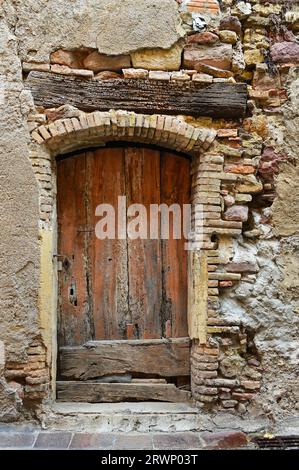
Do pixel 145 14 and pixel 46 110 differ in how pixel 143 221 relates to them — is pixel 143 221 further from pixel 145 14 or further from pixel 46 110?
pixel 145 14

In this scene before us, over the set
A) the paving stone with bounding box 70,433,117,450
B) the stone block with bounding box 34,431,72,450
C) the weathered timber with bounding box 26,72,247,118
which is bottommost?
the paving stone with bounding box 70,433,117,450

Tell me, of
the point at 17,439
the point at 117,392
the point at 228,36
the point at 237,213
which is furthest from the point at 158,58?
the point at 17,439

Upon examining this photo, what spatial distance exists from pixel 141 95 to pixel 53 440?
8.26ft

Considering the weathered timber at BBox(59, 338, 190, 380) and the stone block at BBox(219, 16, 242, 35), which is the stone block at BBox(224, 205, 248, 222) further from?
the stone block at BBox(219, 16, 242, 35)

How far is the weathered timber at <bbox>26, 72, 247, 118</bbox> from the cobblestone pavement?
2.32m

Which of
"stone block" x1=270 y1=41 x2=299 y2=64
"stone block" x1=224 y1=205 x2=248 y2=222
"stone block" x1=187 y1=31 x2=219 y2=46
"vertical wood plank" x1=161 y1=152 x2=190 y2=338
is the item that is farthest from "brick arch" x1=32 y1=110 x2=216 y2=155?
"stone block" x1=270 y1=41 x2=299 y2=64

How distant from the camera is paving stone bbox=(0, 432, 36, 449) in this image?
301 centimetres

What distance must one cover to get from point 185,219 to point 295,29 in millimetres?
1717

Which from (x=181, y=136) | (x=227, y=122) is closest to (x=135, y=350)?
(x=181, y=136)

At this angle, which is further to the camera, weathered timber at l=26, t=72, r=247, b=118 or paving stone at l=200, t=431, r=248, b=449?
weathered timber at l=26, t=72, r=247, b=118

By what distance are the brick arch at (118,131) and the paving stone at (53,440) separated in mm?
2032

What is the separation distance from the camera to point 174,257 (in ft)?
12.2

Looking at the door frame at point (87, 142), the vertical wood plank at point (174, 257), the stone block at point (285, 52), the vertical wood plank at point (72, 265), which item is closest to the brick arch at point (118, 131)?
the door frame at point (87, 142)

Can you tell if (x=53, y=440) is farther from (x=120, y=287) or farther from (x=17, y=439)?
(x=120, y=287)
